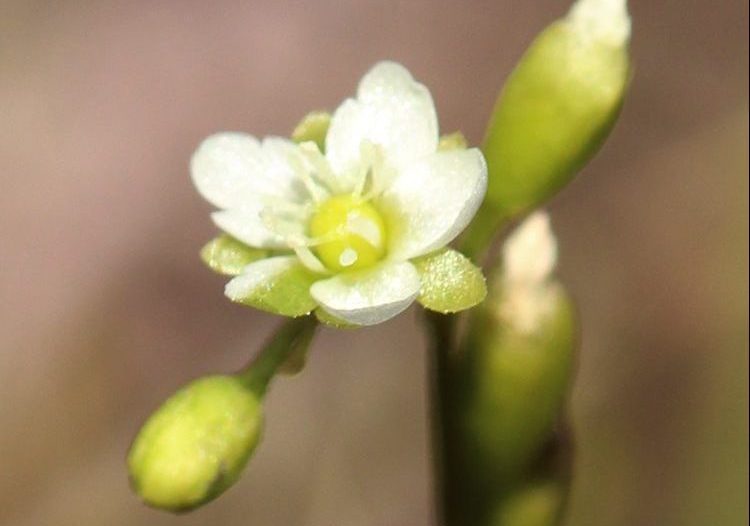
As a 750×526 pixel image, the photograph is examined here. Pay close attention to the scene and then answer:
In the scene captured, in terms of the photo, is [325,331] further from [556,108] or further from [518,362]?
[556,108]

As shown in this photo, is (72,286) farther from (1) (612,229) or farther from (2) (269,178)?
(2) (269,178)

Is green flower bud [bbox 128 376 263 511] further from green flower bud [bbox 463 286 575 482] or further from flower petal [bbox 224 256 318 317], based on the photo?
green flower bud [bbox 463 286 575 482]

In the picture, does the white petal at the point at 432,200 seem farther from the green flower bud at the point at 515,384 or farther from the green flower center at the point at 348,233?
the green flower bud at the point at 515,384

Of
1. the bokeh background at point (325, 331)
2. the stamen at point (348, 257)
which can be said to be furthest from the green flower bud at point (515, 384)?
the bokeh background at point (325, 331)

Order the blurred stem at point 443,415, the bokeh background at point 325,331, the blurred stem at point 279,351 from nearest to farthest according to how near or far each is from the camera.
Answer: the blurred stem at point 279,351 < the blurred stem at point 443,415 < the bokeh background at point 325,331

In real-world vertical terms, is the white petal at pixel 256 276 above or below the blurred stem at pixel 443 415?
above

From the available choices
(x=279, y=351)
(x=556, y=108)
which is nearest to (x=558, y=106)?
(x=556, y=108)
